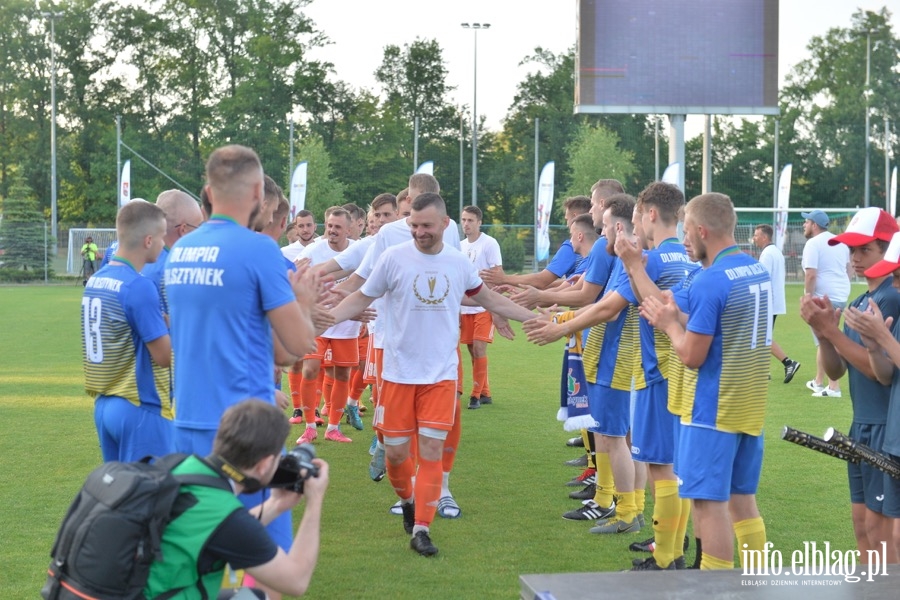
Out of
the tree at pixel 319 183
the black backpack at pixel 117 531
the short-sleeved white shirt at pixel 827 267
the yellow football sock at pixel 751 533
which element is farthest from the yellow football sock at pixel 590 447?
the tree at pixel 319 183

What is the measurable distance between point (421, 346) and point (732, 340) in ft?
7.41

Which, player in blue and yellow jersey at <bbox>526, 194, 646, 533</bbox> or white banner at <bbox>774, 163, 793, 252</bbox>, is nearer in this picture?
player in blue and yellow jersey at <bbox>526, 194, 646, 533</bbox>

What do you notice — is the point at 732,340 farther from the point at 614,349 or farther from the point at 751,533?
the point at 614,349

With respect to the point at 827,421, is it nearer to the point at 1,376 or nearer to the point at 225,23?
the point at 1,376

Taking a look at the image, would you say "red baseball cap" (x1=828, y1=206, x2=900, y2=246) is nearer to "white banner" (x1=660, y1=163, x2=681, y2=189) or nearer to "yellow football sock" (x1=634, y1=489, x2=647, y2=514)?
"yellow football sock" (x1=634, y1=489, x2=647, y2=514)

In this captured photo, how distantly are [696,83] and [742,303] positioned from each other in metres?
18.5

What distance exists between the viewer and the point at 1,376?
14.7 meters

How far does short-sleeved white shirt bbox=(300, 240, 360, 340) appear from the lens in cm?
1015

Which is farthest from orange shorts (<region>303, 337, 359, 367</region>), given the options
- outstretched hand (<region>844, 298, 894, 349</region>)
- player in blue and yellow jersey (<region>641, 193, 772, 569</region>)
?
outstretched hand (<region>844, 298, 894, 349</region>)

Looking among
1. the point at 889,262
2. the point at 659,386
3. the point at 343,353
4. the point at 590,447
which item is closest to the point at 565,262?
the point at 590,447

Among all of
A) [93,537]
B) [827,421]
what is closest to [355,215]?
[827,421]

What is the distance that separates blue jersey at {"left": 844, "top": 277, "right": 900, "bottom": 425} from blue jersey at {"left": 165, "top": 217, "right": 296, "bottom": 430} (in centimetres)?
288

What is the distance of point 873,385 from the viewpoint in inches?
196

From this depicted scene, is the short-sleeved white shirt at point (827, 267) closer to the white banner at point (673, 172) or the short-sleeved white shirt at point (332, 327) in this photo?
the short-sleeved white shirt at point (332, 327)
